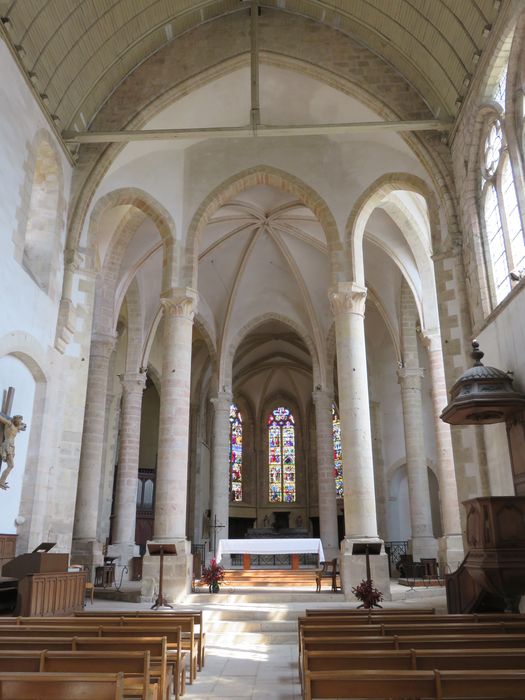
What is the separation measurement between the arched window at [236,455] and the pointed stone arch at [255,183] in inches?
734

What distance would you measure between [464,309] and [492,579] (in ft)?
18.3

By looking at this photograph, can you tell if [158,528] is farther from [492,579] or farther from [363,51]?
[363,51]

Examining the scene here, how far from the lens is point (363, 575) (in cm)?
1185

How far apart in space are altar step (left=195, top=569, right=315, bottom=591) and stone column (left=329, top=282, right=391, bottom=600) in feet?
10.1

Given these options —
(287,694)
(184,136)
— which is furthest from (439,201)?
(287,694)

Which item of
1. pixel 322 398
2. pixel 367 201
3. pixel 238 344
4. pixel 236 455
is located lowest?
pixel 236 455

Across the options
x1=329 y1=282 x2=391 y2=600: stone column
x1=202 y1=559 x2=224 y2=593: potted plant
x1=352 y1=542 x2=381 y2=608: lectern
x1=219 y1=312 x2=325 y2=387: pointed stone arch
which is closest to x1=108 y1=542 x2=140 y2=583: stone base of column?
x1=202 y1=559 x2=224 y2=593: potted plant

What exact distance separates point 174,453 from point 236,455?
20555 millimetres

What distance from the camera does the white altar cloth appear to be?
13.4 m

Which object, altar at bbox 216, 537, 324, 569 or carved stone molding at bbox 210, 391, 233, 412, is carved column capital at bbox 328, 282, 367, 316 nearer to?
altar at bbox 216, 537, 324, 569

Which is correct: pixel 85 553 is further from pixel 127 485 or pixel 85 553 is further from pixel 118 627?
pixel 118 627

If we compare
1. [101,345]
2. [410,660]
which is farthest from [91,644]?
[101,345]

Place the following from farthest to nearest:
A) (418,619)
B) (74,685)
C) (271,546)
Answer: (271,546) → (418,619) → (74,685)

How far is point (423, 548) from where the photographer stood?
18094mm
